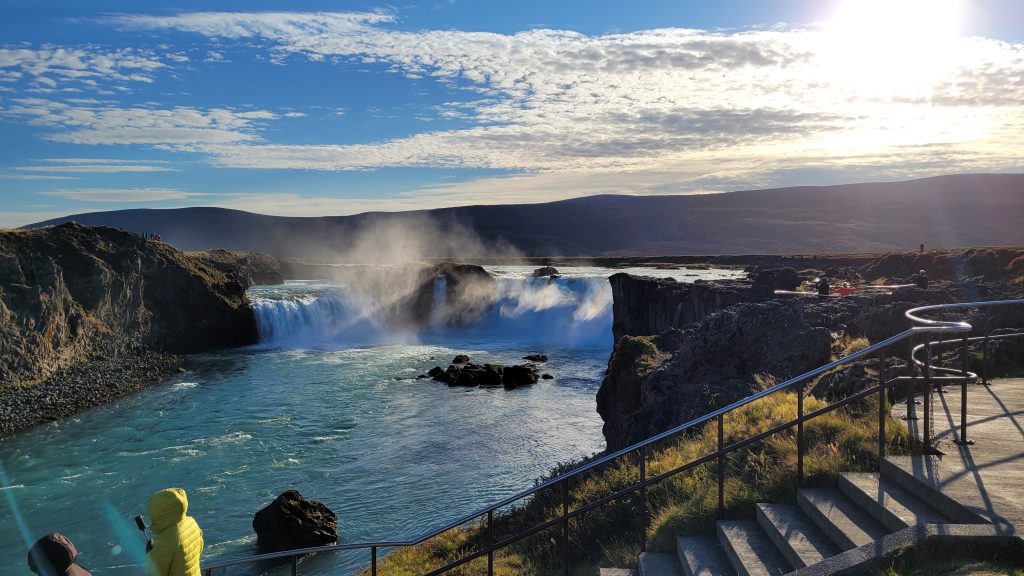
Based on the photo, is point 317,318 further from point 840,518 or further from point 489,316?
point 840,518

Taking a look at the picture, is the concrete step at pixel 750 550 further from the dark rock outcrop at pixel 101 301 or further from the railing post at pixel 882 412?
the dark rock outcrop at pixel 101 301

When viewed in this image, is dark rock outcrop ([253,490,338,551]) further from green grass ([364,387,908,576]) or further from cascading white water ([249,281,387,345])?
cascading white water ([249,281,387,345])

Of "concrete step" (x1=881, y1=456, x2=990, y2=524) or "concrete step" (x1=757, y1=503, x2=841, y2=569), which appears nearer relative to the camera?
"concrete step" (x1=881, y1=456, x2=990, y2=524)

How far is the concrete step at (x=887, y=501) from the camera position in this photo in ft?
16.8

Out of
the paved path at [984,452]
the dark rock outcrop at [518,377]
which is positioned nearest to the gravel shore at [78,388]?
the dark rock outcrop at [518,377]

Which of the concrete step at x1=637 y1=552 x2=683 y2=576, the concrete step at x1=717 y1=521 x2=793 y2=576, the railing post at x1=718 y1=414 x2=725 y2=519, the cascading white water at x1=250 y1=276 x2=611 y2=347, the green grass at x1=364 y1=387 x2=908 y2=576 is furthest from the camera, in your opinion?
the cascading white water at x1=250 y1=276 x2=611 y2=347

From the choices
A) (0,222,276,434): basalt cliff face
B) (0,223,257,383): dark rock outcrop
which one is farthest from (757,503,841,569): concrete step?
(0,223,257,383): dark rock outcrop

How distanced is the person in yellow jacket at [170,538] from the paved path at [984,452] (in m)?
5.56

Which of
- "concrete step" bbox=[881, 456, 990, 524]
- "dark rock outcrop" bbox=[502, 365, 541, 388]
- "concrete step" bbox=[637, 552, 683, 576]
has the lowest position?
"dark rock outcrop" bbox=[502, 365, 541, 388]

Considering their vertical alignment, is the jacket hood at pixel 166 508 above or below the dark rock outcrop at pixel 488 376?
above

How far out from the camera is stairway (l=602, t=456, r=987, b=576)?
5.20 meters

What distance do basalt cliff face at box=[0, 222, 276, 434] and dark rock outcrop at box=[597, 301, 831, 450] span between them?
22901mm

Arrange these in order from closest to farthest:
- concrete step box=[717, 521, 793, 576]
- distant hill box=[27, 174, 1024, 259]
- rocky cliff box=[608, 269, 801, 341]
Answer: concrete step box=[717, 521, 793, 576]
rocky cliff box=[608, 269, 801, 341]
distant hill box=[27, 174, 1024, 259]

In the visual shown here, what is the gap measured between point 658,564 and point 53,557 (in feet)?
15.8
